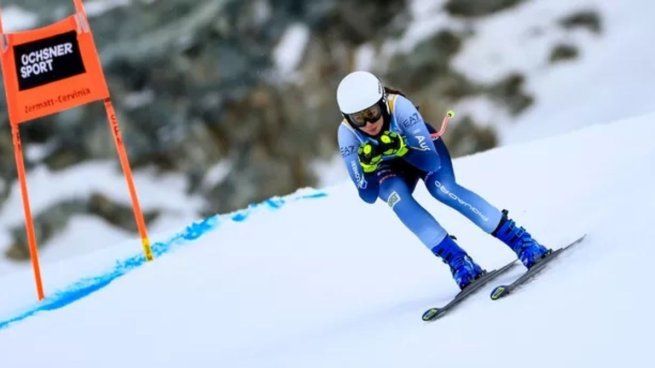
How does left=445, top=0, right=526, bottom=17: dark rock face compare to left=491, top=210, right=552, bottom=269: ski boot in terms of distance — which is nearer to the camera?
left=491, top=210, right=552, bottom=269: ski boot

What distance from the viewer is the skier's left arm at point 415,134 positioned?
4629mm

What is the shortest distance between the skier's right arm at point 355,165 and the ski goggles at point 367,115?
149mm

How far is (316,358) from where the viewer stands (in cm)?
429

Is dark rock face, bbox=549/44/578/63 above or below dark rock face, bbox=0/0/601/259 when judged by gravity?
below

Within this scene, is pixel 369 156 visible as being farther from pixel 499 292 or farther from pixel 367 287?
pixel 367 287

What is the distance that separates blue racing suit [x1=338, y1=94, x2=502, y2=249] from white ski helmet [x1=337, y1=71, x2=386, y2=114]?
0.17 metres

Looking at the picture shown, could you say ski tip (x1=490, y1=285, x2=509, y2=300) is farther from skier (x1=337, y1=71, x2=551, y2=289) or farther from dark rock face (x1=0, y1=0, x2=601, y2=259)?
dark rock face (x1=0, y1=0, x2=601, y2=259)

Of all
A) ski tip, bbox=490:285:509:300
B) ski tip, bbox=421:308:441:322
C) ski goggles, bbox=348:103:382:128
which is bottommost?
ski tip, bbox=490:285:509:300

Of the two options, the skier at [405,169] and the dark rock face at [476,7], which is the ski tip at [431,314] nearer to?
the skier at [405,169]

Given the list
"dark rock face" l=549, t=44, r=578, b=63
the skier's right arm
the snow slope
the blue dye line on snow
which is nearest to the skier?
the skier's right arm

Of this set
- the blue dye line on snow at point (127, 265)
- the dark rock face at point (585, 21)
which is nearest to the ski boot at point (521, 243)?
the blue dye line on snow at point (127, 265)

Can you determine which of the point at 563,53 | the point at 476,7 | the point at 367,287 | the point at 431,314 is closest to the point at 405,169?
the point at 431,314

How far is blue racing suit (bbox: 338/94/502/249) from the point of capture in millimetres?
4617

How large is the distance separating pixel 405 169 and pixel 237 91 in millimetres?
17591
